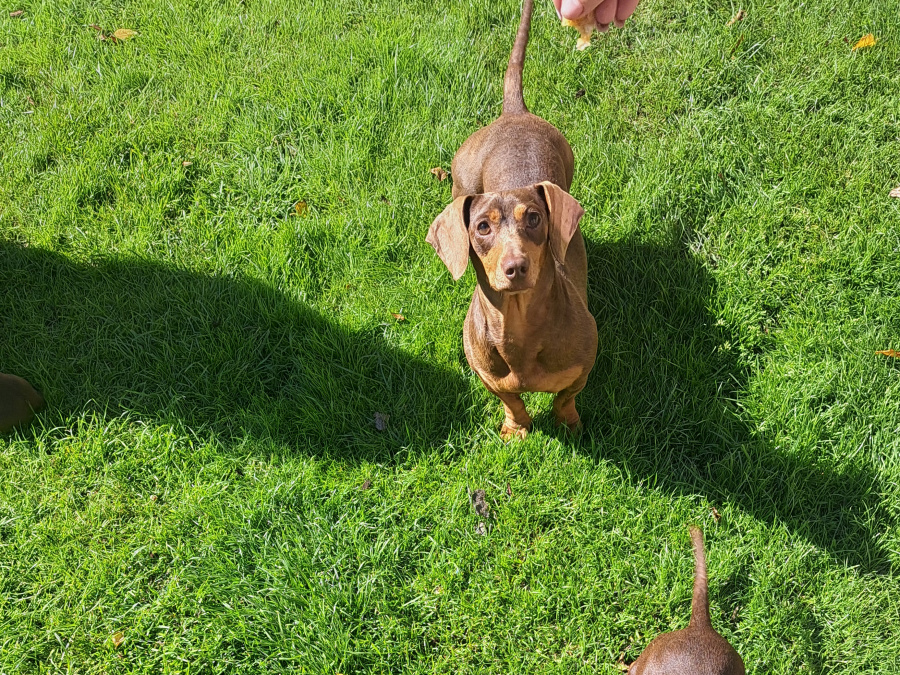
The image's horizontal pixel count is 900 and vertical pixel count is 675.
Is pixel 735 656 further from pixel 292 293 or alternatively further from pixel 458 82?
pixel 458 82

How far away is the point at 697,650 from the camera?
2.40 metres

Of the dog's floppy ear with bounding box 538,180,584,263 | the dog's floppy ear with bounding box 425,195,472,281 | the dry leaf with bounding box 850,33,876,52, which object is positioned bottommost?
the dog's floppy ear with bounding box 425,195,472,281

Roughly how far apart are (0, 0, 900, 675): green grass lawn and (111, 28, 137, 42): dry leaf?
2.2 inches

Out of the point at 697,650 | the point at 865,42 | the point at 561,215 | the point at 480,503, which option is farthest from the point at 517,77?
the point at 697,650

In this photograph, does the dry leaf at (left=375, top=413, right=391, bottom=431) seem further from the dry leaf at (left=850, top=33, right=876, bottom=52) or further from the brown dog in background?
the dry leaf at (left=850, top=33, right=876, bottom=52)

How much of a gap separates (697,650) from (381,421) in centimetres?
168

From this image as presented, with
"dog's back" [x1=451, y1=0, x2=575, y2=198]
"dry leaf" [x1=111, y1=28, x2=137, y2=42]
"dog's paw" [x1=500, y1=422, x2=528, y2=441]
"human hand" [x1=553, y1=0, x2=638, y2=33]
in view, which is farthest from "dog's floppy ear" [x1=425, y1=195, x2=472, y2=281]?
"dry leaf" [x1=111, y1=28, x2=137, y2=42]

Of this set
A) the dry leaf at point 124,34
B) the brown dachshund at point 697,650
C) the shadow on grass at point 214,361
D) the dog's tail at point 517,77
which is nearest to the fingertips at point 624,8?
the dog's tail at point 517,77

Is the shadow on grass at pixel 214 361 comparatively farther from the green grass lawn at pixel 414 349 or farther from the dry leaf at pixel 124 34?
the dry leaf at pixel 124 34

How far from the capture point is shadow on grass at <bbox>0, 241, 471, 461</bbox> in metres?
3.40

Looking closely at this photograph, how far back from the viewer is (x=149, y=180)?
425 cm

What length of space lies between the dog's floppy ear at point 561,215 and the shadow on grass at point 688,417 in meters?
1.14

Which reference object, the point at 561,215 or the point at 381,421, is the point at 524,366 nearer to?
the point at 561,215

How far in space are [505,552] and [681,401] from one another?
43.2 inches
